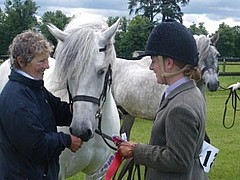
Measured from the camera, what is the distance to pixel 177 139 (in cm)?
221

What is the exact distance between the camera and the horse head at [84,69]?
9.81 feet

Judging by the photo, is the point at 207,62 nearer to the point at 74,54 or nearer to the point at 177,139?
the point at 74,54

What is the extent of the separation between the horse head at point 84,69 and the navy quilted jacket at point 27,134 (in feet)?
0.69

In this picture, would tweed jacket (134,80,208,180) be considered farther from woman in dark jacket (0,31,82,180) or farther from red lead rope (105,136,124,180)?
woman in dark jacket (0,31,82,180)

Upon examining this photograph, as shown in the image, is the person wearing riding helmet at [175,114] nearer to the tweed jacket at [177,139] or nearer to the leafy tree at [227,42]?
the tweed jacket at [177,139]

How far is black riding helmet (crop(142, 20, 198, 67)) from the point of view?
2.30 meters

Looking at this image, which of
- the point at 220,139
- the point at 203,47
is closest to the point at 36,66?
the point at 203,47

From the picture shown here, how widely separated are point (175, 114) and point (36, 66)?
0.93 m

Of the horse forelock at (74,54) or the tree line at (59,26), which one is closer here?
the horse forelock at (74,54)

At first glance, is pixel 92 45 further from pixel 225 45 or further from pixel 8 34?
pixel 225 45

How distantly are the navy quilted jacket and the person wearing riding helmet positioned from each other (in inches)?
20.4

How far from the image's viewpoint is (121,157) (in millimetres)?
2555

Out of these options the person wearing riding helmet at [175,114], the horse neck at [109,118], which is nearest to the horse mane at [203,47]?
the horse neck at [109,118]

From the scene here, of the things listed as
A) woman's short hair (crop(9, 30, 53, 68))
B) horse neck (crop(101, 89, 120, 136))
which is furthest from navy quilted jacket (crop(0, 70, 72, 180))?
horse neck (crop(101, 89, 120, 136))
